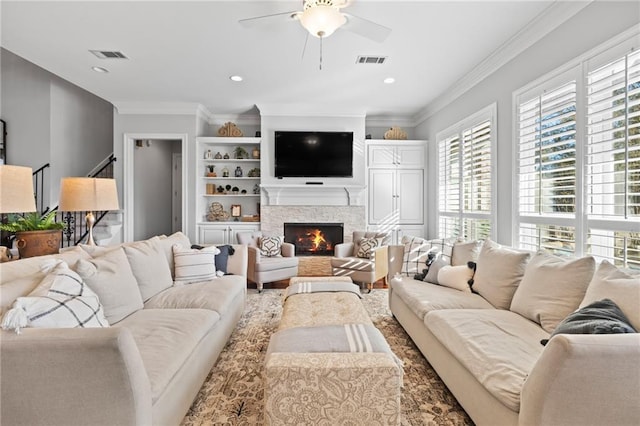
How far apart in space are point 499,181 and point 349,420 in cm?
302

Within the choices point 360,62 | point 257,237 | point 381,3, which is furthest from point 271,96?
point 381,3

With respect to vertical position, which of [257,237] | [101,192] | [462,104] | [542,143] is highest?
[462,104]

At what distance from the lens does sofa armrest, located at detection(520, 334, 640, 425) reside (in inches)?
46.0

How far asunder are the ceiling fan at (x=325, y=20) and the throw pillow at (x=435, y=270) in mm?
2099

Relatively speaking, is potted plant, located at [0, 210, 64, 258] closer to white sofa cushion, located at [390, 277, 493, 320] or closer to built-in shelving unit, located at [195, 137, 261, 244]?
white sofa cushion, located at [390, 277, 493, 320]

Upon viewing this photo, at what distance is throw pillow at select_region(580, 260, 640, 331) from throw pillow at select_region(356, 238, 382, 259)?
3.09 meters

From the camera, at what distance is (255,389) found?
2.09m

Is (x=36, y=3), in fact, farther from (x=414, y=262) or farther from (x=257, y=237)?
(x=414, y=262)

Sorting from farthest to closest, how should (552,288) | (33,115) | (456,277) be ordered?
(33,115) < (456,277) < (552,288)

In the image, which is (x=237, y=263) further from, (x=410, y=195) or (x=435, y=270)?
(x=410, y=195)

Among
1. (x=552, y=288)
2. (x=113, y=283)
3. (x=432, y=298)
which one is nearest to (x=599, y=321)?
(x=552, y=288)

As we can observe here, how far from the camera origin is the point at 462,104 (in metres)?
4.30

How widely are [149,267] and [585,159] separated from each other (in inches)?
134

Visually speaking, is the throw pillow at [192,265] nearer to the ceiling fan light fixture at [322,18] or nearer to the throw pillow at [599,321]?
the ceiling fan light fixture at [322,18]
